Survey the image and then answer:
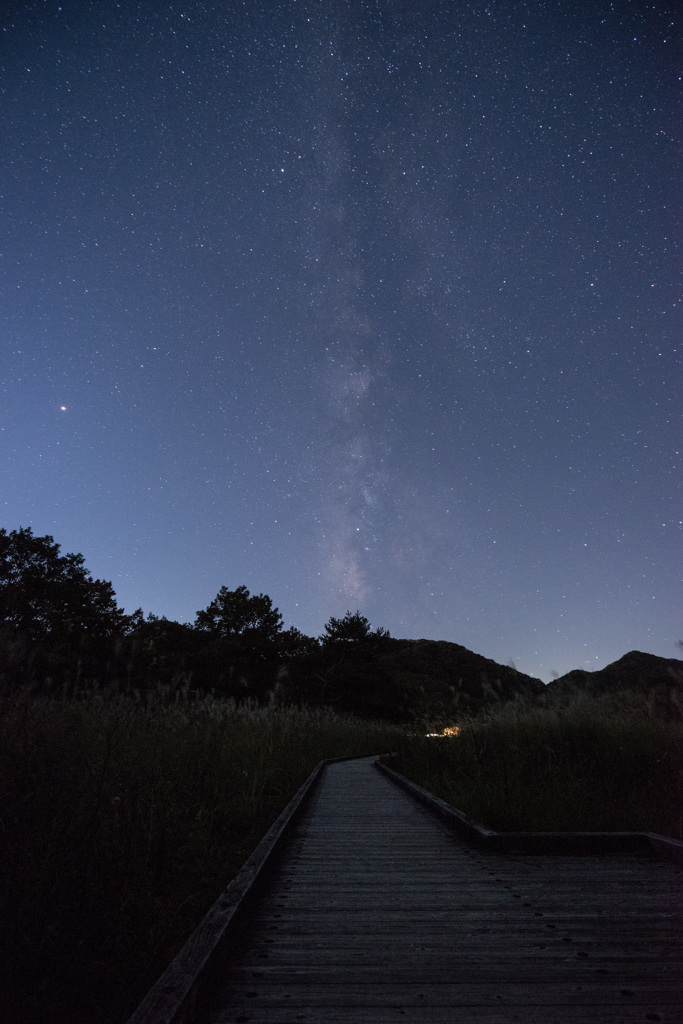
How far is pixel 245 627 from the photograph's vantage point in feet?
144

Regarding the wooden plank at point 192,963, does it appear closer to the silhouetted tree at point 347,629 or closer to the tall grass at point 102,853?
the tall grass at point 102,853

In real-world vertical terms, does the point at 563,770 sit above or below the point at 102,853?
above

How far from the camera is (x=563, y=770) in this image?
6.31 m

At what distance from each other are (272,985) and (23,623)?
29.8 m

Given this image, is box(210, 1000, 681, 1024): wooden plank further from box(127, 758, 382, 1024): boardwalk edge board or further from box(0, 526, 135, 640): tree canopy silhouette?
box(0, 526, 135, 640): tree canopy silhouette

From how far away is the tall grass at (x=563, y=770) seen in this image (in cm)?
460

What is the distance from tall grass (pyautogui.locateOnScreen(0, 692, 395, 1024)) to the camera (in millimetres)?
1996

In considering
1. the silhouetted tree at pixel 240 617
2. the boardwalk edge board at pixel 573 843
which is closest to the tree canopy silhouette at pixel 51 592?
the silhouetted tree at pixel 240 617

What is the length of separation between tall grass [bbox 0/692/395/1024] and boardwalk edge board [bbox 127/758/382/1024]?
186mm

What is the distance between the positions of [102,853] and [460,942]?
1.75 meters

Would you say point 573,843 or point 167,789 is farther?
point 167,789

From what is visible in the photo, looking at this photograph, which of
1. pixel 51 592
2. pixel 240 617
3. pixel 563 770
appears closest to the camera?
pixel 563 770

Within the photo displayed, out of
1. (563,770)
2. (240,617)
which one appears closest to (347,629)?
(240,617)

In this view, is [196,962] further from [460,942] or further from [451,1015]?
[460,942]
